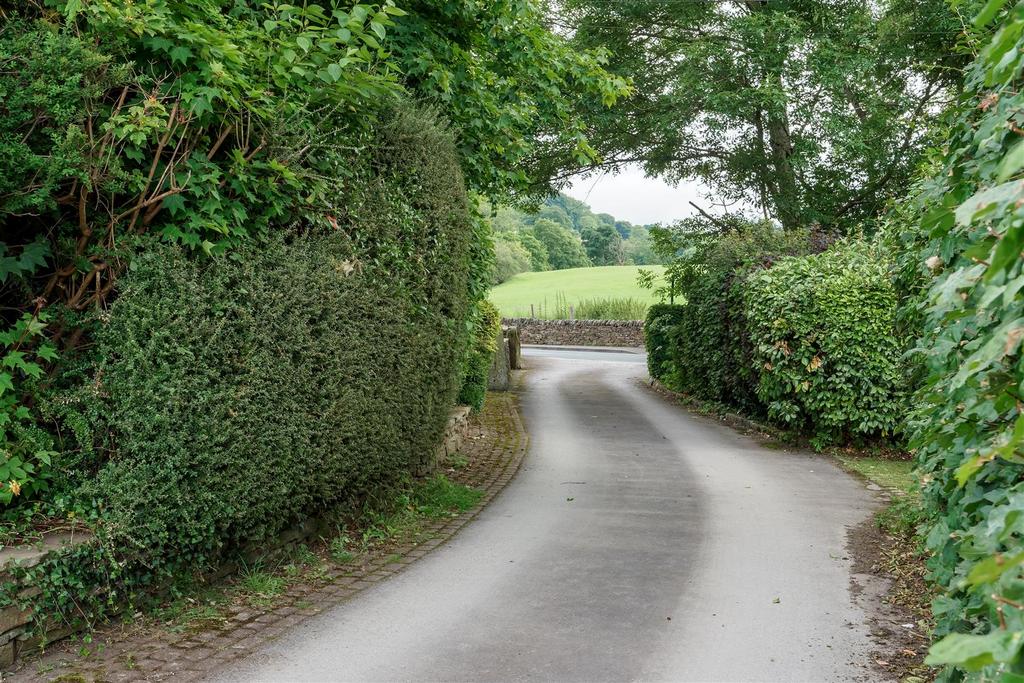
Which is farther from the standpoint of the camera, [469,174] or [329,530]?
[469,174]

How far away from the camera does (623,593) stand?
6238 millimetres

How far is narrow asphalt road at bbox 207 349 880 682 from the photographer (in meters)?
4.96

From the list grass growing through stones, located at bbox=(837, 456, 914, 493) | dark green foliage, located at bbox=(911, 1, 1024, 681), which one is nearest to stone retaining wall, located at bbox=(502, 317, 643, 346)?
grass growing through stones, located at bbox=(837, 456, 914, 493)

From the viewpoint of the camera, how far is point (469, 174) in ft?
33.1

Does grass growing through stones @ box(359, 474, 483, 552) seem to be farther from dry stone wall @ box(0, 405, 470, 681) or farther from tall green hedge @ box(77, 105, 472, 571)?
dry stone wall @ box(0, 405, 470, 681)

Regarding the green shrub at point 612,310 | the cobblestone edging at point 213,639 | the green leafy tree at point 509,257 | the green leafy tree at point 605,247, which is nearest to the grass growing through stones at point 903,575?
the cobblestone edging at point 213,639

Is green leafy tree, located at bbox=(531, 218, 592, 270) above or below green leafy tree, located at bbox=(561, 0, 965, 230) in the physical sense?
above

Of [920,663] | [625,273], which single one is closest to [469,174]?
[920,663]

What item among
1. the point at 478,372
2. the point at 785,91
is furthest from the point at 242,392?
the point at 785,91

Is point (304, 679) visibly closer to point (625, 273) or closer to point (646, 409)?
point (646, 409)

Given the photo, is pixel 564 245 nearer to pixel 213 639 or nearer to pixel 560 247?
pixel 560 247

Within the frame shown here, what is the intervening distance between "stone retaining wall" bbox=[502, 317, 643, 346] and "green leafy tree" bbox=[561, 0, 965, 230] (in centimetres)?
2082

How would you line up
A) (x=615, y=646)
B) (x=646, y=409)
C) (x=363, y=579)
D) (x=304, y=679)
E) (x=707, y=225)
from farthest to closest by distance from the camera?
(x=707, y=225) < (x=646, y=409) < (x=363, y=579) < (x=615, y=646) < (x=304, y=679)

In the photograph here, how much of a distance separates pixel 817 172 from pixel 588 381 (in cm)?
875
